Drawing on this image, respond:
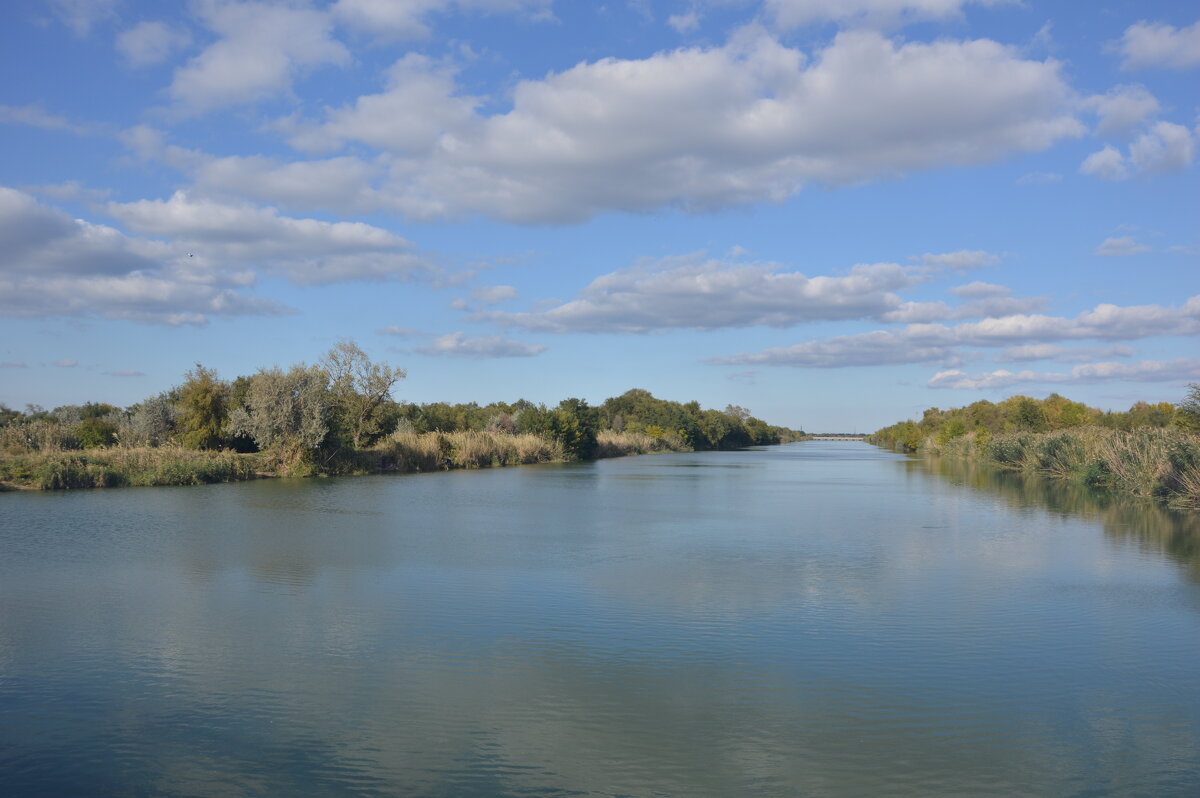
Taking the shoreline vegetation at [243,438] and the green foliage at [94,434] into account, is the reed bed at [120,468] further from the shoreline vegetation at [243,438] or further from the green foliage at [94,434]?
the green foliage at [94,434]

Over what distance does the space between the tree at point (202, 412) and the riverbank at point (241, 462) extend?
1.17 m

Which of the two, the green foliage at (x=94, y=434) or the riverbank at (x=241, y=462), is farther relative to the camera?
the green foliage at (x=94, y=434)

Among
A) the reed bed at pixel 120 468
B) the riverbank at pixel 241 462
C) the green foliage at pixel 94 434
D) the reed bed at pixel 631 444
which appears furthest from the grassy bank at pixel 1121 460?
the green foliage at pixel 94 434

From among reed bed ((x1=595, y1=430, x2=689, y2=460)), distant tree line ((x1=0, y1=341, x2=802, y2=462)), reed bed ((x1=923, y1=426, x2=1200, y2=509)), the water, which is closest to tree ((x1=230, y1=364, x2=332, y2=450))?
distant tree line ((x1=0, y1=341, x2=802, y2=462))

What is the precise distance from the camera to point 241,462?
30.4 m

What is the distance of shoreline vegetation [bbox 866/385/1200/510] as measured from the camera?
82.1 ft

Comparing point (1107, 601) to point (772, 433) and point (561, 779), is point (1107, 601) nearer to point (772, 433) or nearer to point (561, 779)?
point (561, 779)

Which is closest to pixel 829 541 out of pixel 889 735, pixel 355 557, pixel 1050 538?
pixel 1050 538

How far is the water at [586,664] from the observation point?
555 cm

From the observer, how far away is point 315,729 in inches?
241

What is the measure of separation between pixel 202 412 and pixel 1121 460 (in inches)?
1330

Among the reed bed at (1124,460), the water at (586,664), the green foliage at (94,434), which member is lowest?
the water at (586,664)

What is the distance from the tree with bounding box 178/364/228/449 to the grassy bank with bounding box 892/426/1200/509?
32737 mm

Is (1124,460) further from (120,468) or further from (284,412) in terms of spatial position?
(120,468)
